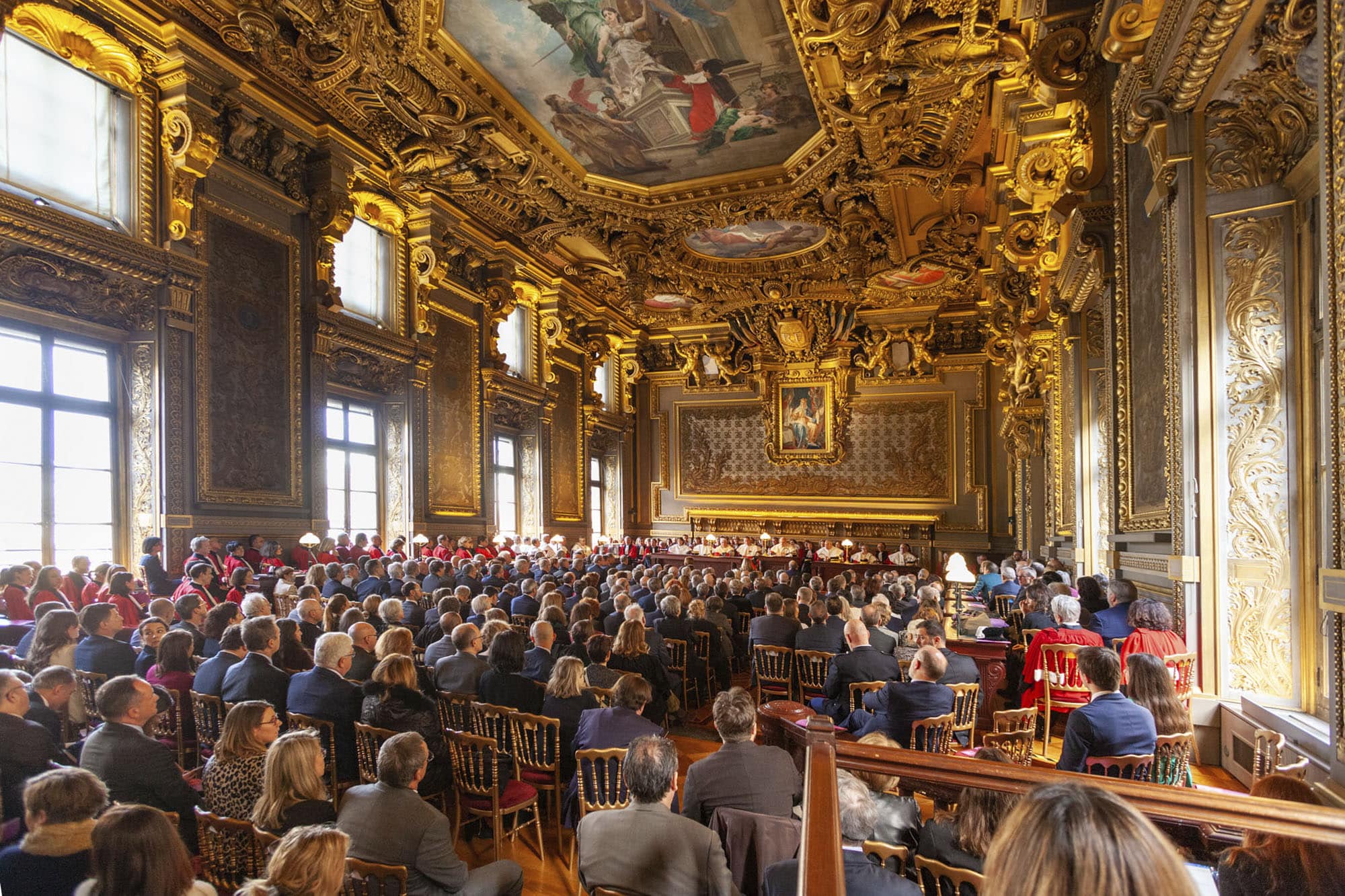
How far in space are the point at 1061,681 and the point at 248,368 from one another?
380 inches

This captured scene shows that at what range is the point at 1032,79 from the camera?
6.73 metres

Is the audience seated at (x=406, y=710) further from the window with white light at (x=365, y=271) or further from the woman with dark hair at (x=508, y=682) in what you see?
the window with white light at (x=365, y=271)

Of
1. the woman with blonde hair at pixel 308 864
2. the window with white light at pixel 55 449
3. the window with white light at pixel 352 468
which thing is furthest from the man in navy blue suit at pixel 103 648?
the window with white light at pixel 352 468

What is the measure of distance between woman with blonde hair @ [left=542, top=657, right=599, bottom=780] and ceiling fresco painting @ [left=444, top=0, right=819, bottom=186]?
7.70 metres

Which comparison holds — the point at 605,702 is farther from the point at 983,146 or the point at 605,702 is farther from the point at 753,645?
the point at 983,146

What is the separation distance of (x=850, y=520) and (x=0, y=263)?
17.7 m

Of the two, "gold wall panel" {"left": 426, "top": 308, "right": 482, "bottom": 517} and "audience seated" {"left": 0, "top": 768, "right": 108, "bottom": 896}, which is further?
"gold wall panel" {"left": 426, "top": 308, "right": 482, "bottom": 517}

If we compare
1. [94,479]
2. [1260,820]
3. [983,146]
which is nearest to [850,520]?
[983,146]

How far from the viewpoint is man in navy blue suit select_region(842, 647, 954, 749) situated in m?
3.59

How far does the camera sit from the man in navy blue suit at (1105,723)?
288cm

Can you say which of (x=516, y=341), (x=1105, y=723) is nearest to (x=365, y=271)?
(x=516, y=341)

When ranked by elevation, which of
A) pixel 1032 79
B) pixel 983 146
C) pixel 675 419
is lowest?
pixel 675 419

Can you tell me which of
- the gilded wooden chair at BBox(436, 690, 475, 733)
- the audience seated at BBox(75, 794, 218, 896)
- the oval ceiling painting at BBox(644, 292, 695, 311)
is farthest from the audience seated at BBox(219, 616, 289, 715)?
the oval ceiling painting at BBox(644, 292, 695, 311)

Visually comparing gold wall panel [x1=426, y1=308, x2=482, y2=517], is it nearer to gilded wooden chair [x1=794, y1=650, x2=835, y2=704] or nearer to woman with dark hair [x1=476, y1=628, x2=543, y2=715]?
gilded wooden chair [x1=794, y1=650, x2=835, y2=704]
